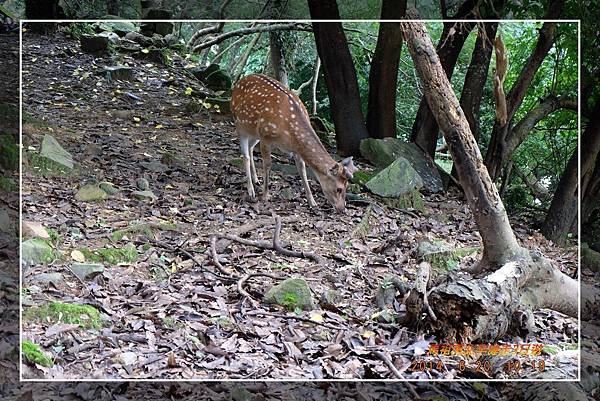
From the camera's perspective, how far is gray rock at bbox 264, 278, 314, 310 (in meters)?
1.80

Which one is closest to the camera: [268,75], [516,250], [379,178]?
[516,250]

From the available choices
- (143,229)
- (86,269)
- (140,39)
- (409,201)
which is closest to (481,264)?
(409,201)

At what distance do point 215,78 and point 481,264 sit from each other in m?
1.09

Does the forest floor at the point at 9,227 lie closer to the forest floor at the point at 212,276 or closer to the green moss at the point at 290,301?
the forest floor at the point at 212,276

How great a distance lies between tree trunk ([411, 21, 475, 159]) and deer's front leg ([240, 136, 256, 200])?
20.9 inches

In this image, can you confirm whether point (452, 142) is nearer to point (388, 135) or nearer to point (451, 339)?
point (388, 135)

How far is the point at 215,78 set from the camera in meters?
2.48

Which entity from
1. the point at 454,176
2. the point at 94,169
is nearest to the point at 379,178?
the point at 454,176

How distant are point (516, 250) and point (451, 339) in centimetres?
32

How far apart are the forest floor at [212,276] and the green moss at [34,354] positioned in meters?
0.01

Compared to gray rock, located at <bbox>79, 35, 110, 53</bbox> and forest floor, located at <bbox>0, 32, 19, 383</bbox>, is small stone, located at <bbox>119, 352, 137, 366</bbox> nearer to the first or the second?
forest floor, located at <bbox>0, 32, 19, 383</bbox>

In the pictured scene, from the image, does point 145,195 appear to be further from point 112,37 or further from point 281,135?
point 281,135

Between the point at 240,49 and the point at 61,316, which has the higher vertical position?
the point at 240,49

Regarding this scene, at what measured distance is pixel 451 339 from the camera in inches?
71.4
